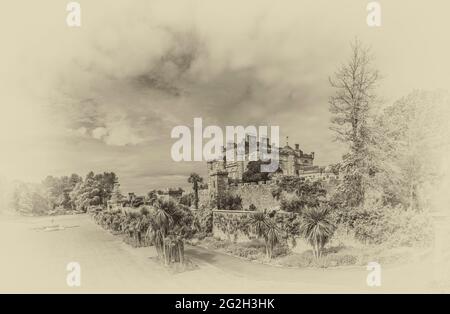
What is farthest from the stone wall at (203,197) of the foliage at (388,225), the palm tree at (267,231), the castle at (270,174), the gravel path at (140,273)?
the foliage at (388,225)

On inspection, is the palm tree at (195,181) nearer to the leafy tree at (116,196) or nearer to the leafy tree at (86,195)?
the leafy tree at (116,196)

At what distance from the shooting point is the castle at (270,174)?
19.9 m

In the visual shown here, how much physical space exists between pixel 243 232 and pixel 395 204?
7.24 meters

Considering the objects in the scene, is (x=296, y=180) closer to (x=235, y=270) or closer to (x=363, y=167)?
(x=363, y=167)

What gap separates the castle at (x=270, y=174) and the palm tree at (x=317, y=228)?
170 inches

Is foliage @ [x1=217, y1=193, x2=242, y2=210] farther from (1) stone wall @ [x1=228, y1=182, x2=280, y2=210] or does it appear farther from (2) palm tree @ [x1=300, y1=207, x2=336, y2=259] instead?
(2) palm tree @ [x1=300, y1=207, x2=336, y2=259]

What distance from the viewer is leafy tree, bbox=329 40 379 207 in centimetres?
1403

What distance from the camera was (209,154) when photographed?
16.6 meters

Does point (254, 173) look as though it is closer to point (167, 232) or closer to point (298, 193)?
point (298, 193)

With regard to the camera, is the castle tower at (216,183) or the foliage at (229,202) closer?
the foliage at (229,202)

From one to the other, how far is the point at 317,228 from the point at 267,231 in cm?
232

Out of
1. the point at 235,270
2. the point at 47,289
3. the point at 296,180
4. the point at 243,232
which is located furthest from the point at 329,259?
the point at 47,289

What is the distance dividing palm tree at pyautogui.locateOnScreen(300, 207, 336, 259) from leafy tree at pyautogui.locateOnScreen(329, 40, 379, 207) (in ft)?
6.46

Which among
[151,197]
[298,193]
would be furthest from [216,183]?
[151,197]
